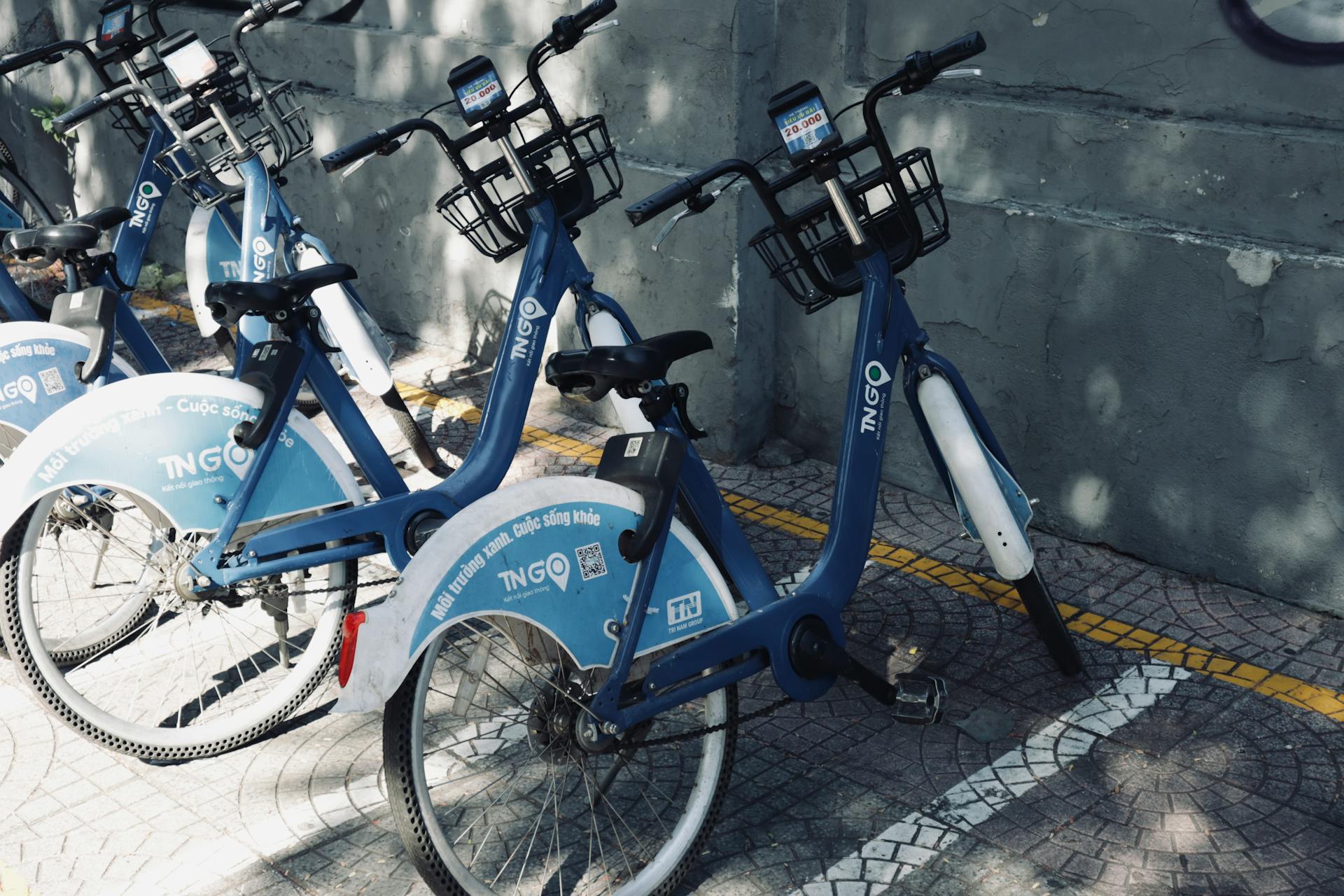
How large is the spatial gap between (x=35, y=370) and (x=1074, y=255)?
11.7ft

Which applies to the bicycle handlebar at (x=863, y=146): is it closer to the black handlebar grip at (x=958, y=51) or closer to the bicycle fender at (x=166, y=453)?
the black handlebar grip at (x=958, y=51)

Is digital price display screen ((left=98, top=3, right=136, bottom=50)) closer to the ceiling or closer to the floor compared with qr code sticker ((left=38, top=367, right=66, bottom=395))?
closer to the ceiling

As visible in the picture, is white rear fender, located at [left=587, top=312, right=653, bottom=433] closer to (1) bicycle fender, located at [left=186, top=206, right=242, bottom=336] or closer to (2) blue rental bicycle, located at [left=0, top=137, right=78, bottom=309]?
(1) bicycle fender, located at [left=186, top=206, right=242, bottom=336]

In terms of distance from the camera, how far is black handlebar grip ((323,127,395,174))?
14.4 ft

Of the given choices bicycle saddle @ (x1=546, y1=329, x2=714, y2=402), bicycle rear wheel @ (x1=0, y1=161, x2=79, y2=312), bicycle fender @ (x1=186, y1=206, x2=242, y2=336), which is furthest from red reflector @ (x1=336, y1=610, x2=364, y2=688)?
bicycle rear wheel @ (x1=0, y1=161, x2=79, y2=312)

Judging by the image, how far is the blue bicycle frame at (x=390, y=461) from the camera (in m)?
4.11

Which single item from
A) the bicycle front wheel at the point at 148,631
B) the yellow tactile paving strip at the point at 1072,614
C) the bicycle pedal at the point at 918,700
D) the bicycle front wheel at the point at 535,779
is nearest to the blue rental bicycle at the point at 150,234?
the bicycle front wheel at the point at 148,631

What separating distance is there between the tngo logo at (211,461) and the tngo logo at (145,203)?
9.54ft

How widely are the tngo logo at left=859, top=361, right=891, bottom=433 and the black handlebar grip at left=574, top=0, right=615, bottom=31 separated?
1555 millimetres

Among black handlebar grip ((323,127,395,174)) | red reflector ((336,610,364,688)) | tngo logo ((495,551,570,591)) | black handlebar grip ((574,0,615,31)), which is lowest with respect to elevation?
tngo logo ((495,551,570,591))

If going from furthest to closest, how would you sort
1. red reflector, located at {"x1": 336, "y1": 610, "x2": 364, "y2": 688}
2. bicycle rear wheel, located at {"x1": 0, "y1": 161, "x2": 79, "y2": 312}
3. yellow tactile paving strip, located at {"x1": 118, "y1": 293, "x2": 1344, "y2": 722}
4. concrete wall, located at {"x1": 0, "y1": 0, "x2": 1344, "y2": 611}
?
bicycle rear wheel, located at {"x1": 0, "y1": 161, "x2": 79, "y2": 312}
concrete wall, located at {"x1": 0, "y1": 0, "x2": 1344, "y2": 611}
yellow tactile paving strip, located at {"x1": 118, "y1": 293, "x2": 1344, "y2": 722}
red reflector, located at {"x1": 336, "y1": 610, "x2": 364, "y2": 688}

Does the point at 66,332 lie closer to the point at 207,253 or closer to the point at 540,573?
the point at 207,253

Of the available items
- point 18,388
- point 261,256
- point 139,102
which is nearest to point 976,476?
point 18,388

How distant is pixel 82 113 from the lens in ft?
19.9
